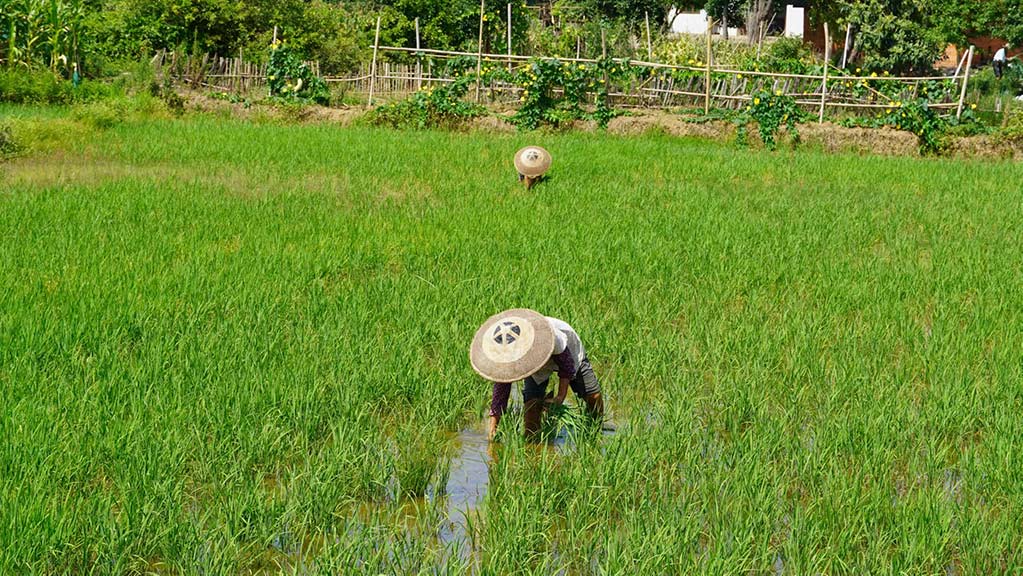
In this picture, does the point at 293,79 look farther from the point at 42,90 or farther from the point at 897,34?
the point at 897,34

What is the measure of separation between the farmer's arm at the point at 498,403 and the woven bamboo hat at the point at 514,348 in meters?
0.18

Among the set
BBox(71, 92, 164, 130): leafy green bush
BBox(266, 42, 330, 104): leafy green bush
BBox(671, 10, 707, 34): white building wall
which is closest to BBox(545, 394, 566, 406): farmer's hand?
BBox(71, 92, 164, 130): leafy green bush

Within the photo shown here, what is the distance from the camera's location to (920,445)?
11.5 ft

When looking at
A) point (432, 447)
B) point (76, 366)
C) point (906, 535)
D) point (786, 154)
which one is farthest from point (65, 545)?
point (786, 154)

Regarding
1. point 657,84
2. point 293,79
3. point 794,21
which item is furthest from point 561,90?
point 794,21

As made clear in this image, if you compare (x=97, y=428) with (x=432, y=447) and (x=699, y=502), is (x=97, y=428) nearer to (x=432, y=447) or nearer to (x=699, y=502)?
(x=432, y=447)

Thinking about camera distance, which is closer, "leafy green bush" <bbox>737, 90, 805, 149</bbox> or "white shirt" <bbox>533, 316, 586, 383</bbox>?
"white shirt" <bbox>533, 316, 586, 383</bbox>

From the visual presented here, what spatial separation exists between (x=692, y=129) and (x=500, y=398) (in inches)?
427

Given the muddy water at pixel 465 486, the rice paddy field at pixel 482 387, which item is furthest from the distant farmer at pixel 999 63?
the muddy water at pixel 465 486

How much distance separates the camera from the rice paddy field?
9.15 ft

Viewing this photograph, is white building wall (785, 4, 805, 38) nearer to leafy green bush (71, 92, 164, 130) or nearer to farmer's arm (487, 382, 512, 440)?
leafy green bush (71, 92, 164, 130)

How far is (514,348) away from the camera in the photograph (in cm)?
322

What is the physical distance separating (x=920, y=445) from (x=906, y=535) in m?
0.82

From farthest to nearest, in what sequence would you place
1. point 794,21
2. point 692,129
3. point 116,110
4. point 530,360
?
point 794,21 → point 692,129 → point 116,110 → point 530,360
